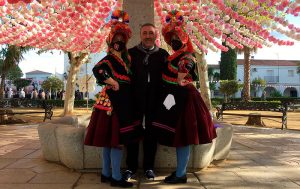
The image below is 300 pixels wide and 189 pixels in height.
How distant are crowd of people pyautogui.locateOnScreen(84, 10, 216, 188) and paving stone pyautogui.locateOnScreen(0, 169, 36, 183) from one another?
3.01 feet

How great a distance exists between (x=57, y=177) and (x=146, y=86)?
5.05 ft

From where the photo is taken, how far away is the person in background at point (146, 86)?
151 inches

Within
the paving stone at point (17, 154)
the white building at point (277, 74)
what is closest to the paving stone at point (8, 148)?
the paving stone at point (17, 154)

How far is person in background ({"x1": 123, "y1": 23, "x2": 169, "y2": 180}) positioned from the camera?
12.6 feet

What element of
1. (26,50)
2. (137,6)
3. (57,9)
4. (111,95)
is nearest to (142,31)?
(111,95)

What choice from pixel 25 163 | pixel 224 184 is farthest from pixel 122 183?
pixel 25 163

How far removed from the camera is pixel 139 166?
4.27 metres

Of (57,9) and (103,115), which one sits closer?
(103,115)

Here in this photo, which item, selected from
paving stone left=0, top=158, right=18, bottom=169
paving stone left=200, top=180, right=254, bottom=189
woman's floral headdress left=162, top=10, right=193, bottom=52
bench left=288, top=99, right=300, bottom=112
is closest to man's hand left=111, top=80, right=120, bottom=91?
woman's floral headdress left=162, top=10, right=193, bottom=52

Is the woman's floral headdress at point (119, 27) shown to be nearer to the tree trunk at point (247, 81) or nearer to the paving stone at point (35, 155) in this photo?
the paving stone at point (35, 155)

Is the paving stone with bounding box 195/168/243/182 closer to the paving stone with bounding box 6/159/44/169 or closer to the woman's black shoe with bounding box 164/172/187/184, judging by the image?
the woman's black shoe with bounding box 164/172/187/184

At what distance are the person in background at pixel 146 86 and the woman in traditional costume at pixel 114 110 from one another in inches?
4.6

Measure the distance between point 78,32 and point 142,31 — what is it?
5020 mm

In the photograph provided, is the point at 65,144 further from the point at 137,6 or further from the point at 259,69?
the point at 259,69
